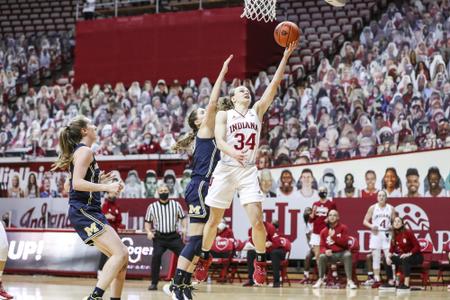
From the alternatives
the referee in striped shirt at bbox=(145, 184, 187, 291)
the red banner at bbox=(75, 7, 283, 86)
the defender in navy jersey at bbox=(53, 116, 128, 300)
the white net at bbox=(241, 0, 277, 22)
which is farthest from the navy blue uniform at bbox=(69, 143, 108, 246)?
the red banner at bbox=(75, 7, 283, 86)

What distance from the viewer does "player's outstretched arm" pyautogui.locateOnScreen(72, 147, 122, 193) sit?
24.5 ft

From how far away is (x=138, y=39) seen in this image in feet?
85.0

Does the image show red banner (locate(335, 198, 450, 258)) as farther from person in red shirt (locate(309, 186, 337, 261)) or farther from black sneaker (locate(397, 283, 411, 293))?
black sneaker (locate(397, 283, 411, 293))

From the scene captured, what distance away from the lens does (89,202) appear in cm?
784

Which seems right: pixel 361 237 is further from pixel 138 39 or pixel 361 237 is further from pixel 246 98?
pixel 138 39

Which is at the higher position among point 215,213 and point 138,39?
point 138,39

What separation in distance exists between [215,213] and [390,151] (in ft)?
31.3

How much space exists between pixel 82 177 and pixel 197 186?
6.34ft

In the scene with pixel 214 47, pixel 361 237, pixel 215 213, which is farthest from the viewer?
pixel 214 47

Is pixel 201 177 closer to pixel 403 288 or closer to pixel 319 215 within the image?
pixel 403 288

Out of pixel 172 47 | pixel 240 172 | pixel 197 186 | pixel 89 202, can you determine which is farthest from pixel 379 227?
pixel 172 47

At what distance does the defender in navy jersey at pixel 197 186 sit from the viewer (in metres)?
8.75

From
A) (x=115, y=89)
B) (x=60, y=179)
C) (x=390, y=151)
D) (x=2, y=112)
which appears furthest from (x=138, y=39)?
(x=390, y=151)

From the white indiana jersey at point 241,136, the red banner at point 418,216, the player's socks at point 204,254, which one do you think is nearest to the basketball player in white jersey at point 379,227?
the red banner at point 418,216
